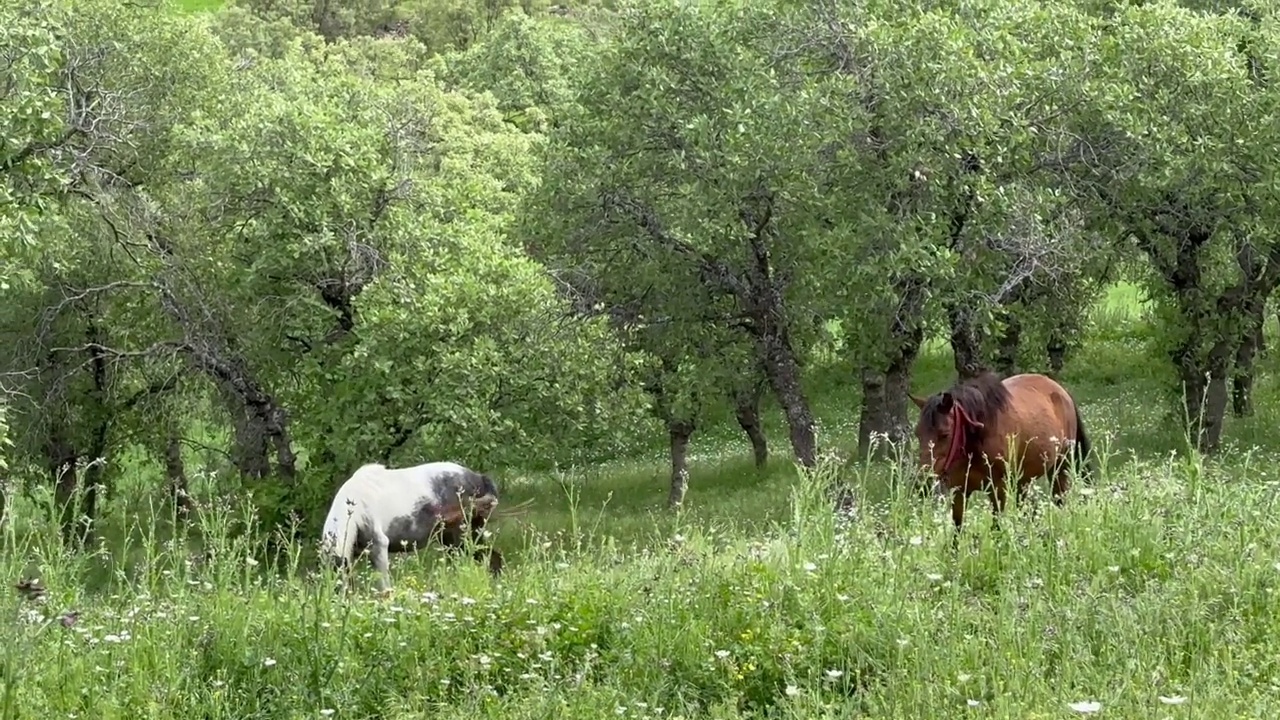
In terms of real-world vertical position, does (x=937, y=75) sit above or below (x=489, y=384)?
above

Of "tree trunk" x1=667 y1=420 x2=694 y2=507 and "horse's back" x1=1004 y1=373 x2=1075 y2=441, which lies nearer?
"horse's back" x1=1004 y1=373 x2=1075 y2=441

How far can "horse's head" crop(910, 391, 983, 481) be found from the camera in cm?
1030

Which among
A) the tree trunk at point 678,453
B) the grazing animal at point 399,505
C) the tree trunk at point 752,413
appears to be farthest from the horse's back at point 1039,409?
the tree trunk at point 678,453

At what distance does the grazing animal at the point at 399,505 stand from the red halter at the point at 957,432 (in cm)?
538

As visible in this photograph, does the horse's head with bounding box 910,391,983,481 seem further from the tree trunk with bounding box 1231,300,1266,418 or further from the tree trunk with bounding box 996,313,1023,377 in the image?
the tree trunk with bounding box 1231,300,1266,418

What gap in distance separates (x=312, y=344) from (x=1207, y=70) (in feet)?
50.2

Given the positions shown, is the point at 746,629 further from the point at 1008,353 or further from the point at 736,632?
the point at 1008,353

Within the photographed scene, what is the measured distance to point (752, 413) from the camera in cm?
2711

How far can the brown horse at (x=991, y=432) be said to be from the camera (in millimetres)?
10352

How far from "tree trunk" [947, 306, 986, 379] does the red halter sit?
7682 millimetres

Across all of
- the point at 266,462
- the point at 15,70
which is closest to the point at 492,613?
the point at 15,70

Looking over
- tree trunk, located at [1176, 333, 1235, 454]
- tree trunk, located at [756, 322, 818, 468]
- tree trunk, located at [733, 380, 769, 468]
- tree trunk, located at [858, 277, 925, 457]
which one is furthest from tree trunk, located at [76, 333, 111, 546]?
tree trunk, located at [1176, 333, 1235, 454]

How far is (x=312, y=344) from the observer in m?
21.6

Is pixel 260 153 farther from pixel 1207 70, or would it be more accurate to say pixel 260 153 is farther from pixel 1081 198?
pixel 1207 70
